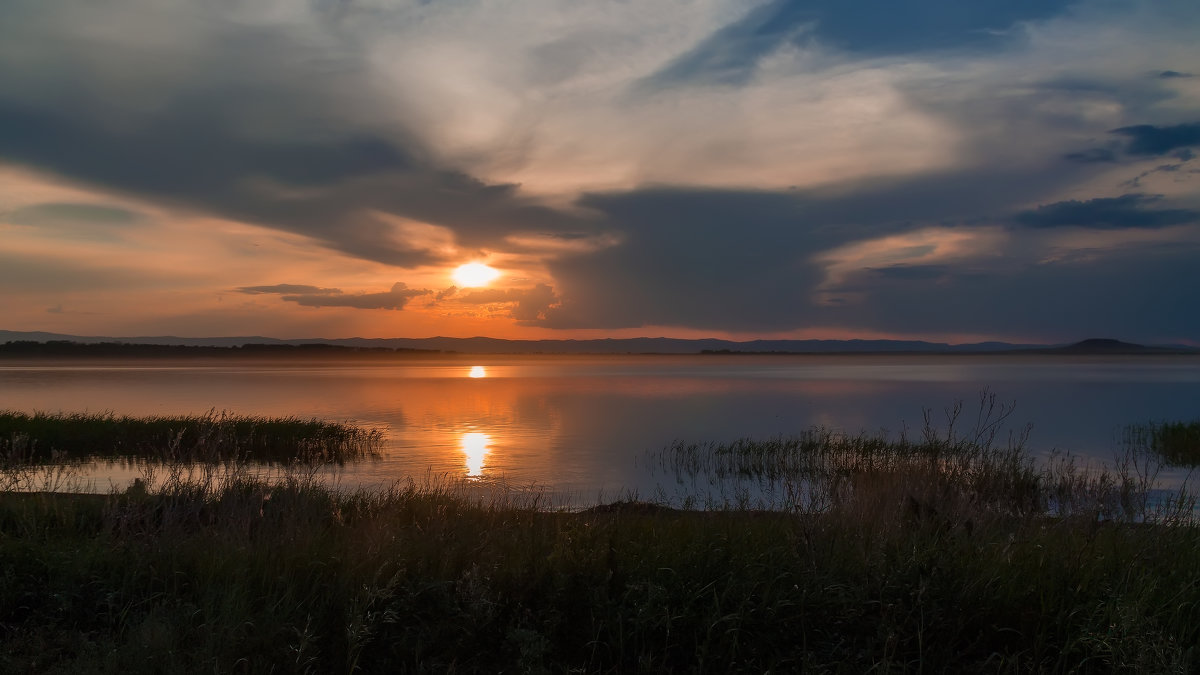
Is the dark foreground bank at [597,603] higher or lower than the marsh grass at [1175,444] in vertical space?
higher

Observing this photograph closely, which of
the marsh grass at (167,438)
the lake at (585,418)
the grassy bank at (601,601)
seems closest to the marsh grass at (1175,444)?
the lake at (585,418)

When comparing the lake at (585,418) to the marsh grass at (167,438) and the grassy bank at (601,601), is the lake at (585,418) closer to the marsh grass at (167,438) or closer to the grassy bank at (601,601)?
the marsh grass at (167,438)

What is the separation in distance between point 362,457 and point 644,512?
53.4 feet

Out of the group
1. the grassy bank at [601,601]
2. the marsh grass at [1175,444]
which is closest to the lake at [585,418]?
the marsh grass at [1175,444]

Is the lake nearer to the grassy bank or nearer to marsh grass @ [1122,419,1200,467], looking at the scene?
marsh grass @ [1122,419,1200,467]

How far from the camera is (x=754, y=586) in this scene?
641cm

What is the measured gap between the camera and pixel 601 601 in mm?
6371

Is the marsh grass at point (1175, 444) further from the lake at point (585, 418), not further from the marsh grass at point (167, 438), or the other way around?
the marsh grass at point (167, 438)

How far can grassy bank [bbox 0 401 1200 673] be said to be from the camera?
579 cm

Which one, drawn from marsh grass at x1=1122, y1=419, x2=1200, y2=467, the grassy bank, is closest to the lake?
marsh grass at x1=1122, y1=419, x2=1200, y2=467

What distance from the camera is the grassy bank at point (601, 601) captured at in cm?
579

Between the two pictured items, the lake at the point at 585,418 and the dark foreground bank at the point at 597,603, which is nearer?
the dark foreground bank at the point at 597,603

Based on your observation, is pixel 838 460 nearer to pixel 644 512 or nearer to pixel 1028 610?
pixel 644 512

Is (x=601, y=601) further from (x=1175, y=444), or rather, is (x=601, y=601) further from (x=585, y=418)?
(x=585, y=418)
